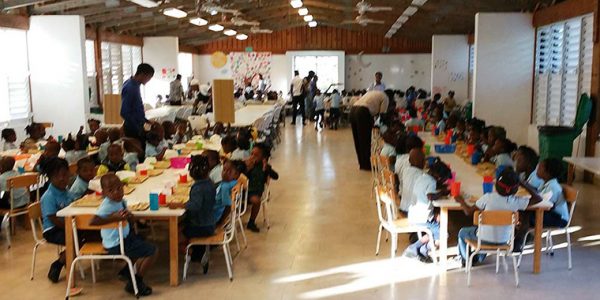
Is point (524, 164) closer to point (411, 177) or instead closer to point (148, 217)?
point (411, 177)

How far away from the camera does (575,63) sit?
1037cm

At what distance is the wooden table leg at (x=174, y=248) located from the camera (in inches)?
205

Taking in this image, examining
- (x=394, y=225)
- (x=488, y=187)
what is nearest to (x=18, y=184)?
(x=394, y=225)

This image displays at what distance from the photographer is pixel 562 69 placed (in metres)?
10.9

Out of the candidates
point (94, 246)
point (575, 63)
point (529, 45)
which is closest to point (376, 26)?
point (529, 45)

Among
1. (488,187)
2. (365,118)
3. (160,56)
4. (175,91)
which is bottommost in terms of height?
(488,187)

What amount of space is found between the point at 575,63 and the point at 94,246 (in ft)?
27.5

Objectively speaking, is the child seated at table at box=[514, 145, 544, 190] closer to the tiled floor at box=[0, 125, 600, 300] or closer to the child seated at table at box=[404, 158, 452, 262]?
the tiled floor at box=[0, 125, 600, 300]

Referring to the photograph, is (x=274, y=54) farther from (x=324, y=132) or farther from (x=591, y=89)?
(x=591, y=89)

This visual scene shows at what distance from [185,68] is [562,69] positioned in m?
16.2

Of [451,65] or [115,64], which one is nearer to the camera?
[115,64]

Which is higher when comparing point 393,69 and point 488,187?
point 393,69

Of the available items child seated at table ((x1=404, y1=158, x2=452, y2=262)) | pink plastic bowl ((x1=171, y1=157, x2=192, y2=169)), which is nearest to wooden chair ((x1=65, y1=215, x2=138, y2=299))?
pink plastic bowl ((x1=171, y1=157, x2=192, y2=169))

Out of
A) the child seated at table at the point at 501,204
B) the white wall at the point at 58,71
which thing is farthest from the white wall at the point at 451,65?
the child seated at table at the point at 501,204
